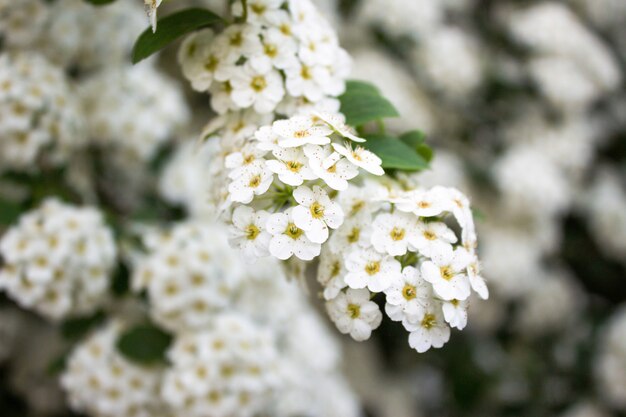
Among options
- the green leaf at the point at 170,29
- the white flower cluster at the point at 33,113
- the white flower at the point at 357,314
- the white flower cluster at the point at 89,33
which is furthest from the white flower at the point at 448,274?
the white flower cluster at the point at 89,33

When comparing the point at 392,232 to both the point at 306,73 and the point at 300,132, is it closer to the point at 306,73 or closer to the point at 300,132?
the point at 300,132

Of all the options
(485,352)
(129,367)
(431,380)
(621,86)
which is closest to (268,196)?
(129,367)

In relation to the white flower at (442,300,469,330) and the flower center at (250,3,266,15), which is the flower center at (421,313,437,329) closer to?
the white flower at (442,300,469,330)

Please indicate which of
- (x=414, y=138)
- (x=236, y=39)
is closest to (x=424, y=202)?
(x=414, y=138)

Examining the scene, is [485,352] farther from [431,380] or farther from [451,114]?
[451,114]

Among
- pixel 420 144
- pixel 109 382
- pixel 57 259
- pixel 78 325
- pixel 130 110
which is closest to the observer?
pixel 420 144

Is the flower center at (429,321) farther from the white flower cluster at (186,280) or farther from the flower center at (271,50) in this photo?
the white flower cluster at (186,280)

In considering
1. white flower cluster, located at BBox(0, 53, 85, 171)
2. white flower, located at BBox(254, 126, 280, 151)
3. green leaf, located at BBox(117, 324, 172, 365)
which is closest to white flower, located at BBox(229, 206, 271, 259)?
white flower, located at BBox(254, 126, 280, 151)
